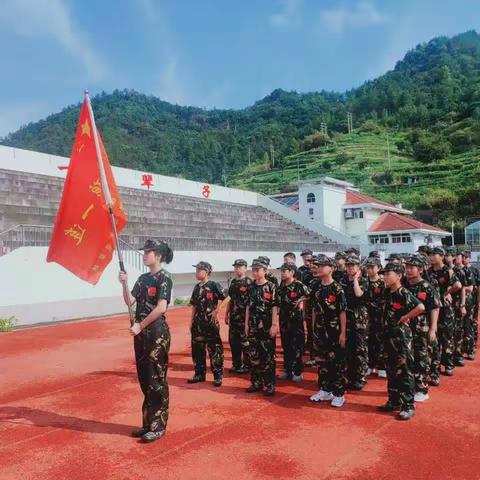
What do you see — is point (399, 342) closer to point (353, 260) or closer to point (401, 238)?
point (353, 260)

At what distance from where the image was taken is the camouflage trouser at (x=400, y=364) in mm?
4363

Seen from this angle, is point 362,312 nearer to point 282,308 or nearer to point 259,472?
point 282,308

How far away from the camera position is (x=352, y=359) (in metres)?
5.45

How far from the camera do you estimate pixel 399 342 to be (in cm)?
443

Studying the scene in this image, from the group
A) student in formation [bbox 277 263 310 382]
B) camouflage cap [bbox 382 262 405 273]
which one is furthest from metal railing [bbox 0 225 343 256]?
camouflage cap [bbox 382 262 405 273]

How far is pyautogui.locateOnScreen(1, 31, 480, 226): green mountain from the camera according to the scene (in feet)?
174

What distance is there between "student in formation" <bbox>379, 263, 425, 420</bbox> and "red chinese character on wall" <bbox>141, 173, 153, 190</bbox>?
19.0m

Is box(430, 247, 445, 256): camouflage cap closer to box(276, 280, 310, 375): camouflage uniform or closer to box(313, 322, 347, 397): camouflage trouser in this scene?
box(276, 280, 310, 375): camouflage uniform

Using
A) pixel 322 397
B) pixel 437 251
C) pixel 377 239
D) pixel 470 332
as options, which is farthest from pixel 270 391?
pixel 377 239

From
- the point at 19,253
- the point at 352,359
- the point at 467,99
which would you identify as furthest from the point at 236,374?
the point at 467,99

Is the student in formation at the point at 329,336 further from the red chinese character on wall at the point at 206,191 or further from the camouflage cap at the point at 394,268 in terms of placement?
the red chinese character on wall at the point at 206,191

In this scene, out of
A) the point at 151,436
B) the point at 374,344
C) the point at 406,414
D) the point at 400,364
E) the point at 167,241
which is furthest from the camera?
the point at 167,241

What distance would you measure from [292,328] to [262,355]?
2.82 ft

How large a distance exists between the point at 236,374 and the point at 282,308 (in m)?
1.08
